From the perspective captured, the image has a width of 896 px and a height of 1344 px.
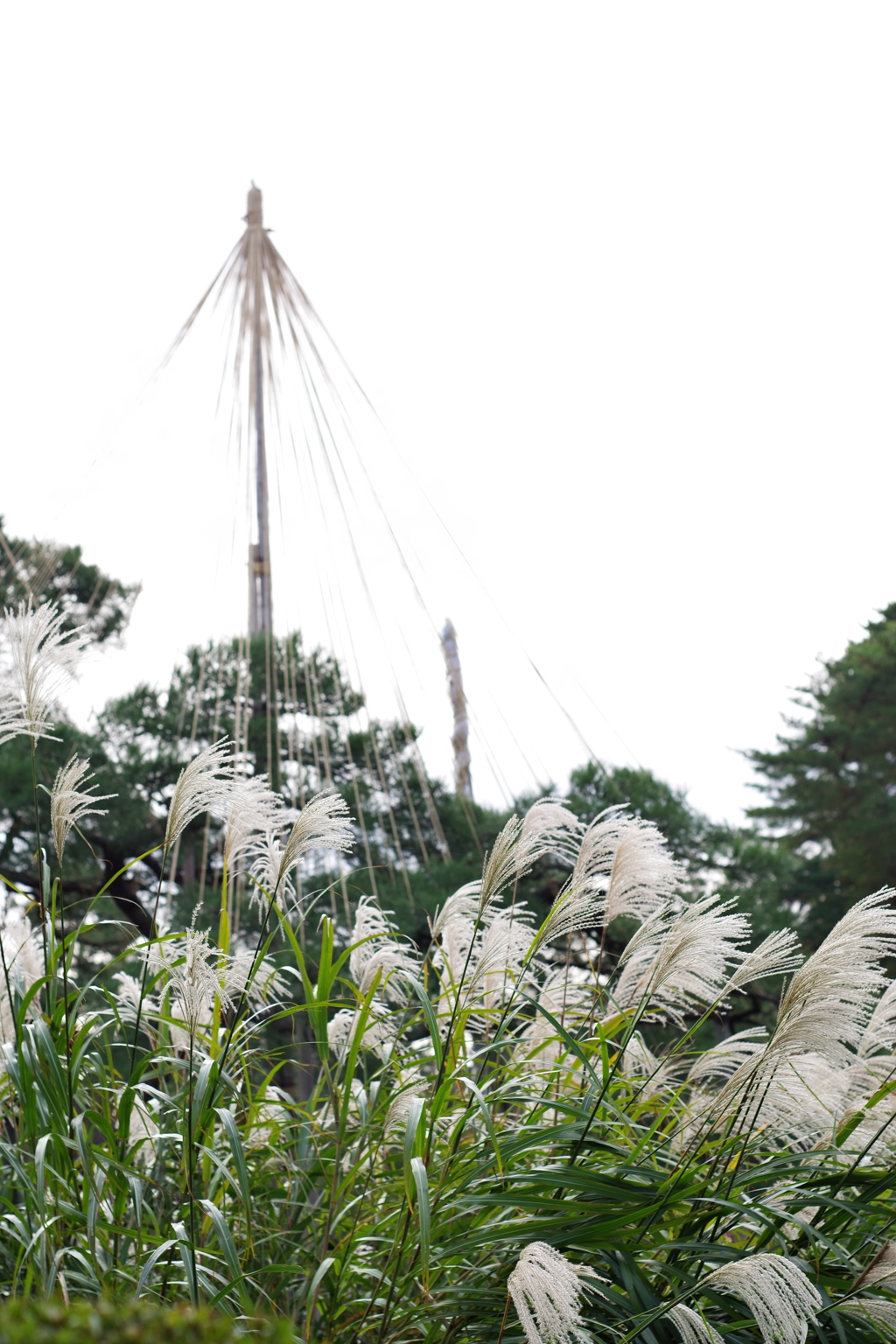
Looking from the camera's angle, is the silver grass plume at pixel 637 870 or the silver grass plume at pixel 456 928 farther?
the silver grass plume at pixel 456 928

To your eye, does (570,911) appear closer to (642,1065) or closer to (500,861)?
(500,861)

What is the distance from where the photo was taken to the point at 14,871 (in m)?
4.58

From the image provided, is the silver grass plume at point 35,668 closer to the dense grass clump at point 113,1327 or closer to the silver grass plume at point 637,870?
the silver grass plume at point 637,870

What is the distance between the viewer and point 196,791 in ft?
3.91

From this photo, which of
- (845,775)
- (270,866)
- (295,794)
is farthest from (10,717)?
(845,775)

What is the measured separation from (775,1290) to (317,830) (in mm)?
698

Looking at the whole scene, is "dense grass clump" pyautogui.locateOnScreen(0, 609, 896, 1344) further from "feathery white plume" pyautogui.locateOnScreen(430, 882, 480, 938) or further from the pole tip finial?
the pole tip finial

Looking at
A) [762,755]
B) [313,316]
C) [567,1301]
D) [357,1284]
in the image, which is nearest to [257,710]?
[313,316]

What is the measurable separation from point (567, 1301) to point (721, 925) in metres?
0.46

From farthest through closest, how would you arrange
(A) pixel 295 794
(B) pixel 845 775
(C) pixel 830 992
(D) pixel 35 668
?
(B) pixel 845 775
(A) pixel 295 794
(D) pixel 35 668
(C) pixel 830 992

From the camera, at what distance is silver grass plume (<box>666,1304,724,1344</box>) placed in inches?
34.9

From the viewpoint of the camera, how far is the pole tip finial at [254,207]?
338 centimetres

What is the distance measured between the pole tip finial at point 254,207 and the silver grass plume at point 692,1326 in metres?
3.45

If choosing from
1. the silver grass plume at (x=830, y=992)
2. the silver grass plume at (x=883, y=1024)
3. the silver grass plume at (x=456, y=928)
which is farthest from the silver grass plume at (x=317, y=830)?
the silver grass plume at (x=883, y=1024)
